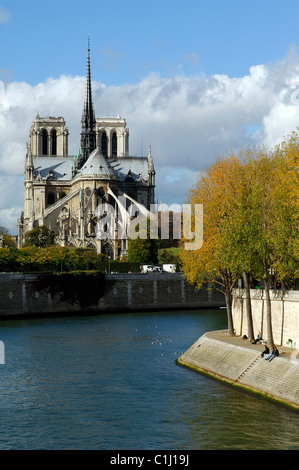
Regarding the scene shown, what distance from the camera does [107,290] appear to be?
75.5 metres

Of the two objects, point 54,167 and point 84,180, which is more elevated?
point 54,167

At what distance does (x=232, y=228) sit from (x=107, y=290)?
3748cm

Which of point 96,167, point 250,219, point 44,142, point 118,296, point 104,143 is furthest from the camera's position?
point 104,143

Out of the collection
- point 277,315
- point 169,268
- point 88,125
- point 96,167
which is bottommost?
point 277,315

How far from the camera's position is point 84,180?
12438cm

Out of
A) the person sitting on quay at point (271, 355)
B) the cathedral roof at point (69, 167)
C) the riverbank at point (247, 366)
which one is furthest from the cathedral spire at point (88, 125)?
the person sitting on quay at point (271, 355)

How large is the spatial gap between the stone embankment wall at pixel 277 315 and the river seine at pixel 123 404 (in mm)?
4149

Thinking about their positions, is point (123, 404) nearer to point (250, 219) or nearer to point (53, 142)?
point (250, 219)

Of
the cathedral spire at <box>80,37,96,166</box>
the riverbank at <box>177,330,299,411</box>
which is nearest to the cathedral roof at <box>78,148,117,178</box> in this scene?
the cathedral spire at <box>80,37,96,166</box>

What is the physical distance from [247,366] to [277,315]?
6412mm

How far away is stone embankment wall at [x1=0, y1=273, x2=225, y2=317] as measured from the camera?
69.9m

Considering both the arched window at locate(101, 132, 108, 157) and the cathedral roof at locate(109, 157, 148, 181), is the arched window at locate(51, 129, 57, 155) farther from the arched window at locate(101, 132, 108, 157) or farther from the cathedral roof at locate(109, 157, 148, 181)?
the cathedral roof at locate(109, 157, 148, 181)

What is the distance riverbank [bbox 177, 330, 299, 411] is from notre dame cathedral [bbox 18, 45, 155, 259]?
65325mm

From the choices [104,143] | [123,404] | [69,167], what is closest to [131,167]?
[69,167]
